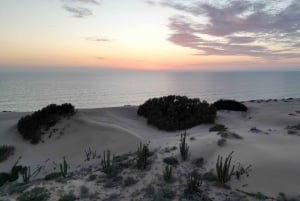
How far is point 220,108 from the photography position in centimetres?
2508

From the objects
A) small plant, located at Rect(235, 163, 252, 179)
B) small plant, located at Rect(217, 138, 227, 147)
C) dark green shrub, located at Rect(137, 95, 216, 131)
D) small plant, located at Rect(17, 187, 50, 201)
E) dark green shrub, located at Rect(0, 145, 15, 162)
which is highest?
dark green shrub, located at Rect(137, 95, 216, 131)

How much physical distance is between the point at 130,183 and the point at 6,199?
3690mm

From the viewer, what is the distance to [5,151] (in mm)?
16188

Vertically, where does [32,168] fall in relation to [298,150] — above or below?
below

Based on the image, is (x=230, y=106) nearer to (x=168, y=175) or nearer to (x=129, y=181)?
(x=168, y=175)

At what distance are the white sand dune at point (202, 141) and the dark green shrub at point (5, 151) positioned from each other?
0.97 feet

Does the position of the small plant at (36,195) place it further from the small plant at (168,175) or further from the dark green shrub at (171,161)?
the dark green shrub at (171,161)

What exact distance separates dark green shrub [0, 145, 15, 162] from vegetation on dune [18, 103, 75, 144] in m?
1.29

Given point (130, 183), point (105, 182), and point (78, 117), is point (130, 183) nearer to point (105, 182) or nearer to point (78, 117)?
point (105, 182)

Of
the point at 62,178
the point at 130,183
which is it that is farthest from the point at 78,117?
the point at 130,183

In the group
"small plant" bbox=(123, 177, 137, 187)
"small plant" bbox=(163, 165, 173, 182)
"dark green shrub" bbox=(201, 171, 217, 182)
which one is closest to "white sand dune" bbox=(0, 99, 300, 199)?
"dark green shrub" bbox=(201, 171, 217, 182)

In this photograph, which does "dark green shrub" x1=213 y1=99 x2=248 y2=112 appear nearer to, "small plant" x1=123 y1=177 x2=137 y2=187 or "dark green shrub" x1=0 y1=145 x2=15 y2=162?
"dark green shrub" x1=0 y1=145 x2=15 y2=162

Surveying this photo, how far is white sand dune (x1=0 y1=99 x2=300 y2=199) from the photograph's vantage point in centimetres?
1027

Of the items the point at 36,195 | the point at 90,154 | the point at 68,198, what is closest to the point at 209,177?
the point at 68,198
